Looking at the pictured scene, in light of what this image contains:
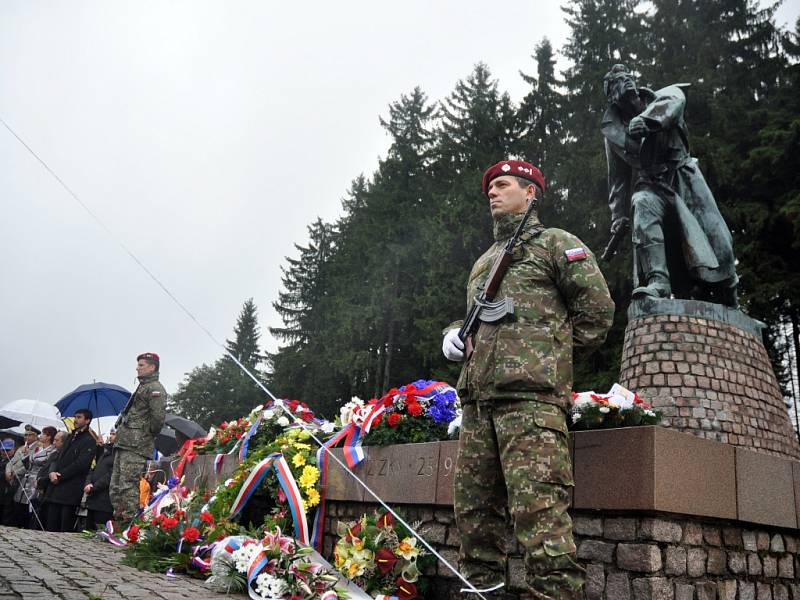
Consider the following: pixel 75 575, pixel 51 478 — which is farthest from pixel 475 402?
pixel 51 478

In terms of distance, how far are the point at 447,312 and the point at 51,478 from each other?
1753 centimetres

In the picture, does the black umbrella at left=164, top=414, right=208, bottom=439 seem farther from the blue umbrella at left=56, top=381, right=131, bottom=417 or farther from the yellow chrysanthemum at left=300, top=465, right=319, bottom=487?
the yellow chrysanthemum at left=300, top=465, right=319, bottom=487

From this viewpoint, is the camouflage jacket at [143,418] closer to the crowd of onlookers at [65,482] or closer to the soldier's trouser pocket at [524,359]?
the crowd of onlookers at [65,482]

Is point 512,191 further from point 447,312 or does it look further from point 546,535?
point 447,312

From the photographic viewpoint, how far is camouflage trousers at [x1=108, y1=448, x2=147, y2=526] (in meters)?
8.40

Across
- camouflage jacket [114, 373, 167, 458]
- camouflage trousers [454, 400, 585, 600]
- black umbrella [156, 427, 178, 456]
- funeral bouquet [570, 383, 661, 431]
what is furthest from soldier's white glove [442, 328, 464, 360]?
black umbrella [156, 427, 178, 456]

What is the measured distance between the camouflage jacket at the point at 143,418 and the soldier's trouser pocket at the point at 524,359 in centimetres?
600

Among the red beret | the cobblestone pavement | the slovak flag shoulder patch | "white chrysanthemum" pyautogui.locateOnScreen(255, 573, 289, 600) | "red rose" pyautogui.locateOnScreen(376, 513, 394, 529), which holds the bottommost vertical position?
the cobblestone pavement

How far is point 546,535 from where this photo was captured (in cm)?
308

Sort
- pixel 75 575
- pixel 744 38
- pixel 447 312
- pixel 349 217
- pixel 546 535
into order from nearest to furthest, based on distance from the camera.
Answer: pixel 546 535, pixel 75 575, pixel 744 38, pixel 447 312, pixel 349 217

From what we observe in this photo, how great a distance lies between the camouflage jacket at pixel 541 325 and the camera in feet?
10.9

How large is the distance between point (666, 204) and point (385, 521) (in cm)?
470

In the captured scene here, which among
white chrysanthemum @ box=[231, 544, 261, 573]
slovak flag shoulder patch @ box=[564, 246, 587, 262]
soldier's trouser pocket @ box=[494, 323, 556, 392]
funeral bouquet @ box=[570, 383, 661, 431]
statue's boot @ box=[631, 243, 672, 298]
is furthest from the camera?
statue's boot @ box=[631, 243, 672, 298]

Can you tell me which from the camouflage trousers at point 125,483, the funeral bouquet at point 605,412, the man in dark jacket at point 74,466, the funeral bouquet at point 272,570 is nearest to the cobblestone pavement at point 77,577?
the funeral bouquet at point 272,570
